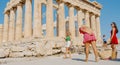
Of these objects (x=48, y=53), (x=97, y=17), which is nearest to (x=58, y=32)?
(x=97, y=17)

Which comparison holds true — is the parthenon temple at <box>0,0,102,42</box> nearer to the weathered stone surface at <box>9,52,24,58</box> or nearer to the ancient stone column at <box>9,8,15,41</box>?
the ancient stone column at <box>9,8,15,41</box>

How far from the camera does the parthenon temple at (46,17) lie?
34969 mm

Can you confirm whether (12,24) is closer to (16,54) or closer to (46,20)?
(46,20)

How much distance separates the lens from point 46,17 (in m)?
35.8

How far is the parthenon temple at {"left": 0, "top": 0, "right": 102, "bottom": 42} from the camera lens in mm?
34969

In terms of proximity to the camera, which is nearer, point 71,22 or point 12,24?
point 71,22

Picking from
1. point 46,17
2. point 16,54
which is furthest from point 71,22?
point 16,54

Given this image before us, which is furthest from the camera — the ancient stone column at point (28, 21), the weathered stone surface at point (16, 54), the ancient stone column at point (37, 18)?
the ancient stone column at point (28, 21)

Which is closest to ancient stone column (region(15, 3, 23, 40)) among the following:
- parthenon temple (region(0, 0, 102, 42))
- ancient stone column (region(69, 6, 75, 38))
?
parthenon temple (region(0, 0, 102, 42))

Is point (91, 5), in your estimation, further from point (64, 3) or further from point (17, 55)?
point (17, 55)

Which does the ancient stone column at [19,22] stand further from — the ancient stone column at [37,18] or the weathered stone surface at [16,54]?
the weathered stone surface at [16,54]

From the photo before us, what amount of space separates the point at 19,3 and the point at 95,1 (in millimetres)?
18803

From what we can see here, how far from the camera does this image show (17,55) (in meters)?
15.9

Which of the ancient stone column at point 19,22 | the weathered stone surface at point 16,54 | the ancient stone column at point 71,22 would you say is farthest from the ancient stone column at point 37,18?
the weathered stone surface at point 16,54
